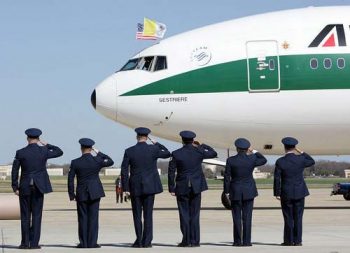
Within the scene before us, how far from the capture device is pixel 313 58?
23766mm

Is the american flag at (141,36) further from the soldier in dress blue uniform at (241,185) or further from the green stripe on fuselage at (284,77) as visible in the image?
the soldier in dress blue uniform at (241,185)

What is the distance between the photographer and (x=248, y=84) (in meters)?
23.8

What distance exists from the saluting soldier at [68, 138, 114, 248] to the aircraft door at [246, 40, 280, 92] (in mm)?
9886

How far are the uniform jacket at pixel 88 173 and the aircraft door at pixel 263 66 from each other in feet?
32.5

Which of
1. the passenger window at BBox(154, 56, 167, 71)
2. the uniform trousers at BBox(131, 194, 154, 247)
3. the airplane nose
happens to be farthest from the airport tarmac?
the passenger window at BBox(154, 56, 167, 71)

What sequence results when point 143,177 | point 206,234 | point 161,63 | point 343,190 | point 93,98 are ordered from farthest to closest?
point 343,190, point 161,63, point 93,98, point 206,234, point 143,177

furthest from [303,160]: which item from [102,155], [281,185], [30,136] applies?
[30,136]

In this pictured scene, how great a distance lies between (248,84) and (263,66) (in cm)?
65

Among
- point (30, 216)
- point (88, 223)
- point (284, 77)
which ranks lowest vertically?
point (88, 223)

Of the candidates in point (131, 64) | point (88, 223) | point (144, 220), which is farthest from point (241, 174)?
point (131, 64)

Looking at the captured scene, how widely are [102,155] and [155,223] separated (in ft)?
22.3

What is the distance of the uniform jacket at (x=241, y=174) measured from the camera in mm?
14883

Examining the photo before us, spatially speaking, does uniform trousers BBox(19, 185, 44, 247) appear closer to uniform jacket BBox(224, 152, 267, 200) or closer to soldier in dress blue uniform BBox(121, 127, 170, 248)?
soldier in dress blue uniform BBox(121, 127, 170, 248)

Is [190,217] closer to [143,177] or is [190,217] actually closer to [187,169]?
[187,169]
